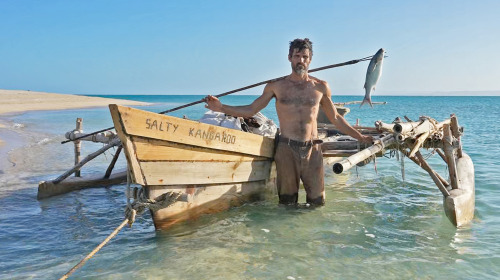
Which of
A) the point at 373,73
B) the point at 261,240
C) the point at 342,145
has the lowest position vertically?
the point at 261,240

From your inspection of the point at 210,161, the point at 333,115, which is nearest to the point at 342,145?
the point at 333,115

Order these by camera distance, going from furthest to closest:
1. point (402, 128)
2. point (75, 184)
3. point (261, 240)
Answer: point (75, 184)
point (402, 128)
point (261, 240)

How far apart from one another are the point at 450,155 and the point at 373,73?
6.65ft

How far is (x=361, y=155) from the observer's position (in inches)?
179

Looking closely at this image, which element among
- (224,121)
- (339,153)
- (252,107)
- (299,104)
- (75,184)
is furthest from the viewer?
(75,184)

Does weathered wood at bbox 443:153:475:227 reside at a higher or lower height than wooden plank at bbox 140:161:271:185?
lower

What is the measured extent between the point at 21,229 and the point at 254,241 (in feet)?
10.1

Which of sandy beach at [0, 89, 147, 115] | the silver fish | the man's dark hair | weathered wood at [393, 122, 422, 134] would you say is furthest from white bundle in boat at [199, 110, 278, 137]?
sandy beach at [0, 89, 147, 115]

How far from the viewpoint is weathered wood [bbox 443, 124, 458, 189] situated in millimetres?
6117

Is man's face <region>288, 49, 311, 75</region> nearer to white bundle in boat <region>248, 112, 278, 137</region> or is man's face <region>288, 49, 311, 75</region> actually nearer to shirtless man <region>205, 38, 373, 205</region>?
shirtless man <region>205, 38, 373, 205</region>

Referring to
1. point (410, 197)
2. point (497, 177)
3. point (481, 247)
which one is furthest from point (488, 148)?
point (481, 247)

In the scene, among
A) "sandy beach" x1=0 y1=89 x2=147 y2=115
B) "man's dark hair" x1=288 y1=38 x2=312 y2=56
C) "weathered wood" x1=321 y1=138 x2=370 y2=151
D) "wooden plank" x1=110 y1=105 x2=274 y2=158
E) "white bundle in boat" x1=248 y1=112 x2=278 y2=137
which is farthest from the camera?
"sandy beach" x1=0 y1=89 x2=147 y2=115

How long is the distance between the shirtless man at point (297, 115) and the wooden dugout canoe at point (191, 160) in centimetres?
33

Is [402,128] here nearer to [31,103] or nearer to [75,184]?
[75,184]
